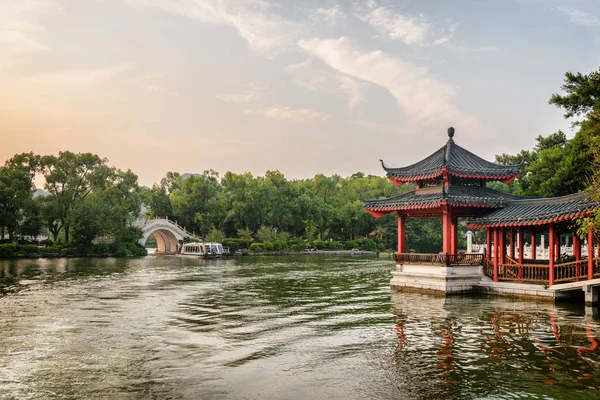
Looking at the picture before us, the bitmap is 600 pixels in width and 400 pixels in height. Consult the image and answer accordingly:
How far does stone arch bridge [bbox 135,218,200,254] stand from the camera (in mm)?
70000

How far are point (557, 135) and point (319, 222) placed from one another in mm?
49904

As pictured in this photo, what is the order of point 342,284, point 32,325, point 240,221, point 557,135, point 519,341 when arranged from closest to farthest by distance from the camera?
1. point 519,341
2. point 32,325
3. point 342,284
4. point 557,135
5. point 240,221

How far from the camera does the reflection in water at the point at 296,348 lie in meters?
9.15

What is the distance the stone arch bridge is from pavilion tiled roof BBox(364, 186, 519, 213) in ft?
169

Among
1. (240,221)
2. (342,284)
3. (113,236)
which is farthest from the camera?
(240,221)

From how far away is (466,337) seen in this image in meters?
13.4

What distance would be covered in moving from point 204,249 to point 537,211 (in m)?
52.7

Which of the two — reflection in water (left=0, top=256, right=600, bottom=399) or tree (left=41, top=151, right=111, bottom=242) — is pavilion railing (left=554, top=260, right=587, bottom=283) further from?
tree (left=41, top=151, right=111, bottom=242)

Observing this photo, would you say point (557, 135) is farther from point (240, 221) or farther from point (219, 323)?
point (240, 221)

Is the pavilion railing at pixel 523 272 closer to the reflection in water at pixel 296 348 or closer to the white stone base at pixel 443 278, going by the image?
the white stone base at pixel 443 278

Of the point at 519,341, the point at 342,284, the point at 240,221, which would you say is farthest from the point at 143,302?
the point at 240,221

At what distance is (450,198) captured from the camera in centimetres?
2156

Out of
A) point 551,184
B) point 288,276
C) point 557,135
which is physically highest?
point 557,135

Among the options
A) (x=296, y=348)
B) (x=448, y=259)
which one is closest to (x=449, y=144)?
(x=448, y=259)
